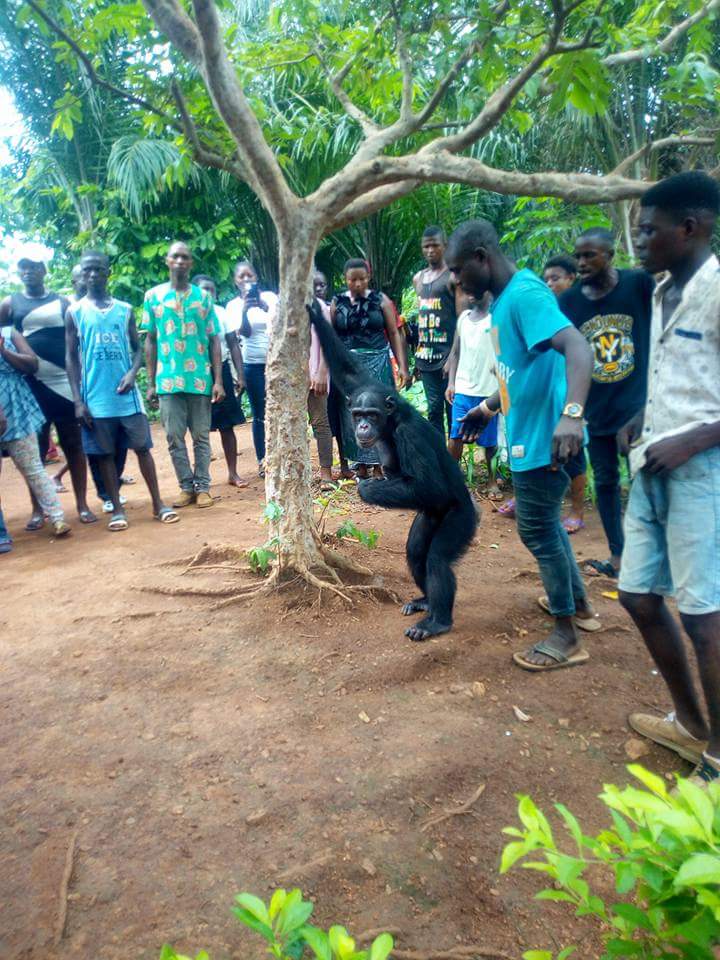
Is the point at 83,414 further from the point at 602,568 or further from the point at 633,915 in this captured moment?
the point at 633,915

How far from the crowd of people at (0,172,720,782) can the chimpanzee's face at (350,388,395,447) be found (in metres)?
0.50

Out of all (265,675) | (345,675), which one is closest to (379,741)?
(345,675)

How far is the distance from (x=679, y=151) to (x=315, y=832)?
931cm

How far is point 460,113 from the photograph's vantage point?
372cm

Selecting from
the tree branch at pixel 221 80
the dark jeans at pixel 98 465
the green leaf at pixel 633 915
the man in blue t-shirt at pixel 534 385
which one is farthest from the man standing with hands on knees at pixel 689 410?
the dark jeans at pixel 98 465

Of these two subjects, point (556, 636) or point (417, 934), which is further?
point (556, 636)

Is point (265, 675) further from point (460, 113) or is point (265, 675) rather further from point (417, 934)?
point (460, 113)

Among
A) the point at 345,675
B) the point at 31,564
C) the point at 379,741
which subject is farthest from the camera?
the point at 31,564

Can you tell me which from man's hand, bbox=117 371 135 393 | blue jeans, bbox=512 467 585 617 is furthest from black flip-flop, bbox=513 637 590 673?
man's hand, bbox=117 371 135 393

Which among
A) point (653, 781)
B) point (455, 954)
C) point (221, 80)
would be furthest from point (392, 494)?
point (653, 781)

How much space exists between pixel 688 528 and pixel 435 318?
4274 millimetres

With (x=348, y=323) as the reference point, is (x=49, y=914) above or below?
below

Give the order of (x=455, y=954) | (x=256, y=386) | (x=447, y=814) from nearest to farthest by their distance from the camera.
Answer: (x=455, y=954)
(x=447, y=814)
(x=256, y=386)

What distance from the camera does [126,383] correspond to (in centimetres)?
525
